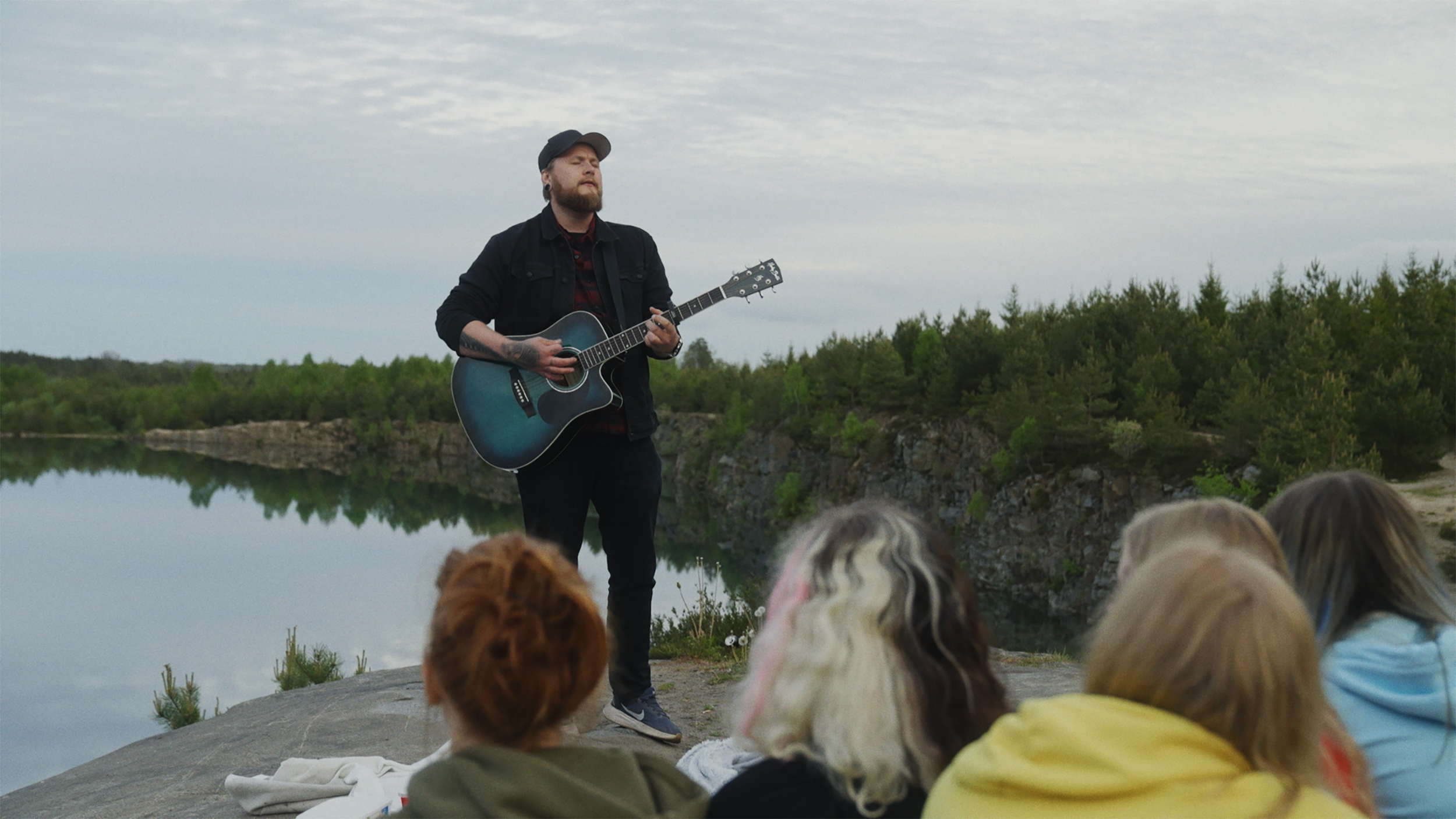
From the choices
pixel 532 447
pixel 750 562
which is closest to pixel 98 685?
pixel 532 447

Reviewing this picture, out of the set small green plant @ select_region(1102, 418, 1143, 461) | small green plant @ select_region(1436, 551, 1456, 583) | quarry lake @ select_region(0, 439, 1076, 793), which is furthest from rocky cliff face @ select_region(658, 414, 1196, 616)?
small green plant @ select_region(1436, 551, 1456, 583)

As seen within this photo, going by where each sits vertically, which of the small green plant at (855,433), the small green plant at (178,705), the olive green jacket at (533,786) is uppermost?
the olive green jacket at (533,786)

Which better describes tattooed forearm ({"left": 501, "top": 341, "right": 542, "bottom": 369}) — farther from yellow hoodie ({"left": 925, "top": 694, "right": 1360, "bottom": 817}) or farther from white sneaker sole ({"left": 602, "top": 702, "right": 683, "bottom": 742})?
yellow hoodie ({"left": 925, "top": 694, "right": 1360, "bottom": 817})

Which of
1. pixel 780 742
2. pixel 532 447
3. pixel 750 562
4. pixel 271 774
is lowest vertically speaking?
pixel 750 562

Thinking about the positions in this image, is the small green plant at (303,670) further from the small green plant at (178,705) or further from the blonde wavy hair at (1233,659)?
the blonde wavy hair at (1233,659)

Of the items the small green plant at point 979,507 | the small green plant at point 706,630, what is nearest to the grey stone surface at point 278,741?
the small green plant at point 706,630

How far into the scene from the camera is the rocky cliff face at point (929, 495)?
16.8 meters

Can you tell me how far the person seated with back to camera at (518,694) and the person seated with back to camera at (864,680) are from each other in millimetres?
180

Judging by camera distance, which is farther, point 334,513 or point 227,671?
point 334,513

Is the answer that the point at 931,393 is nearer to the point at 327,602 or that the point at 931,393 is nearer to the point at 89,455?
the point at 327,602

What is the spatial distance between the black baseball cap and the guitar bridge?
30.8 inches

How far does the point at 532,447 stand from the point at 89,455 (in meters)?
63.7

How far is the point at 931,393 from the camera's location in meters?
23.6

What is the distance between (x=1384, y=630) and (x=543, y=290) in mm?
2962
